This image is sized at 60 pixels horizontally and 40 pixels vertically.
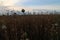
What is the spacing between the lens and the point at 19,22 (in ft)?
28.3

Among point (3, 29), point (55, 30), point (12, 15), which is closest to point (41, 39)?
point (55, 30)

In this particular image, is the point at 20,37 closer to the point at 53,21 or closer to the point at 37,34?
the point at 37,34

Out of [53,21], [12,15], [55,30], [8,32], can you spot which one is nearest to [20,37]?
[8,32]

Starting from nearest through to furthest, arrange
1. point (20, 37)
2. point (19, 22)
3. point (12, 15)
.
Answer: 1. point (20, 37)
2. point (19, 22)
3. point (12, 15)

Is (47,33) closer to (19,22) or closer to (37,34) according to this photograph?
(37,34)

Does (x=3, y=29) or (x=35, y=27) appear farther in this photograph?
(x=35, y=27)

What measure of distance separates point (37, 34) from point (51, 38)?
20.5 inches

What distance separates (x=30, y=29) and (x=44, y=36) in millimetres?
560

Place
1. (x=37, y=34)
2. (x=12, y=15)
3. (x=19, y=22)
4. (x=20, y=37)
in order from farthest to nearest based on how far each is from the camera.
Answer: (x=12, y=15) → (x=19, y=22) → (x=37, y=34) → (x=20, y=37)

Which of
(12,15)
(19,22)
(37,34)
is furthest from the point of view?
(12,15)

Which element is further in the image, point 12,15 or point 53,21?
point 12,15

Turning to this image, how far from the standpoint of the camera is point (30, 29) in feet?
26.4

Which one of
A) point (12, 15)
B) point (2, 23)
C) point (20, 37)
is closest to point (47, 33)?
point (20, 37)

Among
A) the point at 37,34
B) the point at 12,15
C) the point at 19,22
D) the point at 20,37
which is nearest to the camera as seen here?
the point at 20,37
